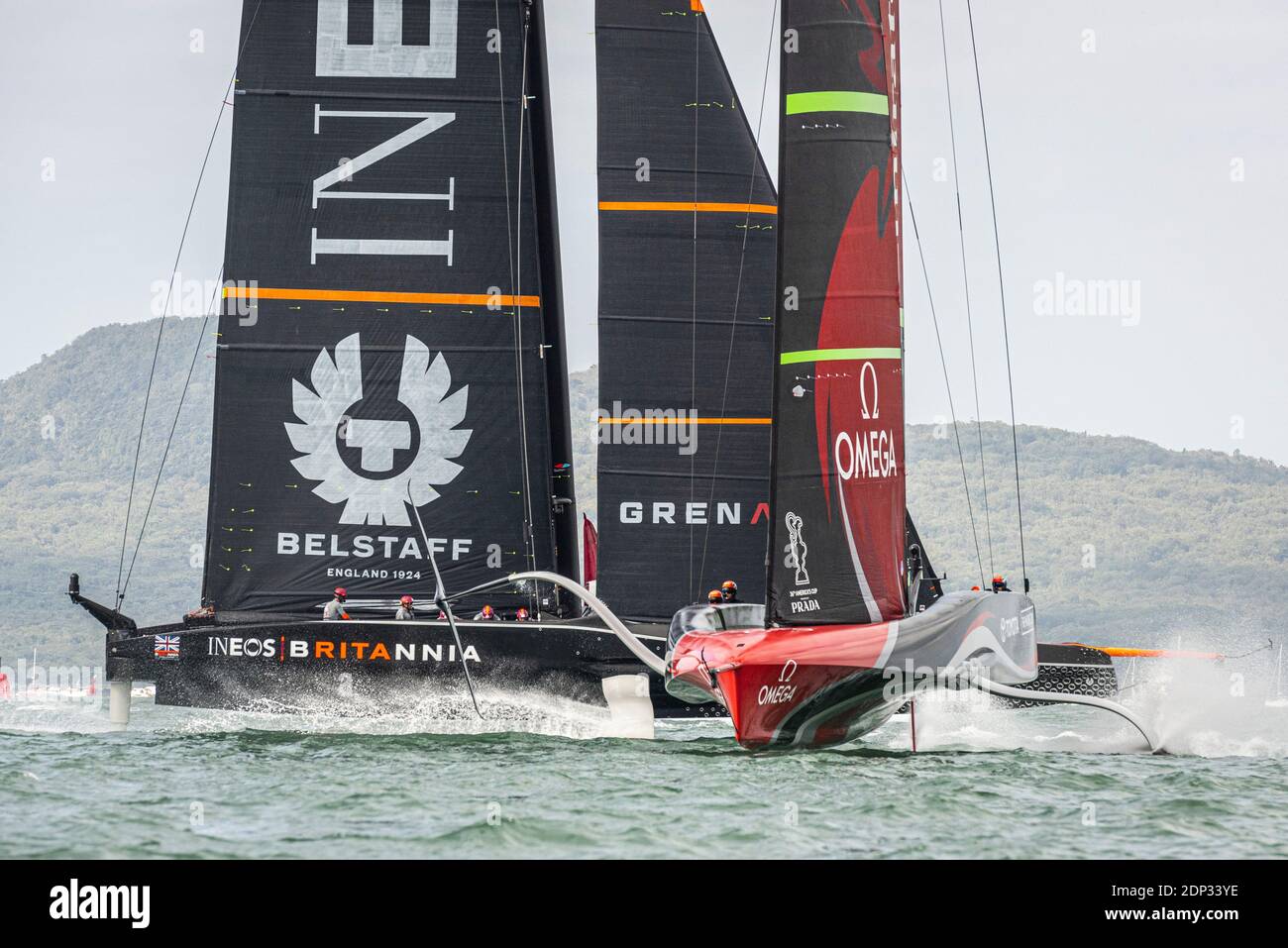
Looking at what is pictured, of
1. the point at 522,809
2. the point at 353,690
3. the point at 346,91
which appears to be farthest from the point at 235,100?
the point at 522,809

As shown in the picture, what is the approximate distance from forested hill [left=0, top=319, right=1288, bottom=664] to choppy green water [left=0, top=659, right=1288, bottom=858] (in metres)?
76.1

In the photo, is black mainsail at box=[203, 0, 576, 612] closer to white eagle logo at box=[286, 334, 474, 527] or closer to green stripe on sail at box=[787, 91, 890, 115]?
white eagle logo at box=[286, 334, 474, 527]

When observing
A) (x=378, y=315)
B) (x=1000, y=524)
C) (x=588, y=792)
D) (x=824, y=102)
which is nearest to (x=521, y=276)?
(x=378, y=315)

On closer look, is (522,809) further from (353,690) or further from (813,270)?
(353,690)

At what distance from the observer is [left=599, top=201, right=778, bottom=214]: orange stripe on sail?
734 inches

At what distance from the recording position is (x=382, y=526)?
18094mm

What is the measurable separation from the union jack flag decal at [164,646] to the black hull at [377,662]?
1cm

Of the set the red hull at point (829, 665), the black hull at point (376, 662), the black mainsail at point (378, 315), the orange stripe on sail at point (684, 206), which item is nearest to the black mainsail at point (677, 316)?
the orange stripe on sail at point (684, 206)

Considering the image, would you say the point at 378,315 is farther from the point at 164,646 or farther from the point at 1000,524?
the point at 1000,524

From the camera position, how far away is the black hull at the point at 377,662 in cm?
1625

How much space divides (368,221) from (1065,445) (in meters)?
146

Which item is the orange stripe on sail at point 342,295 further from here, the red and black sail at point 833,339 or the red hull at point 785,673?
the red hull at point 785,673
